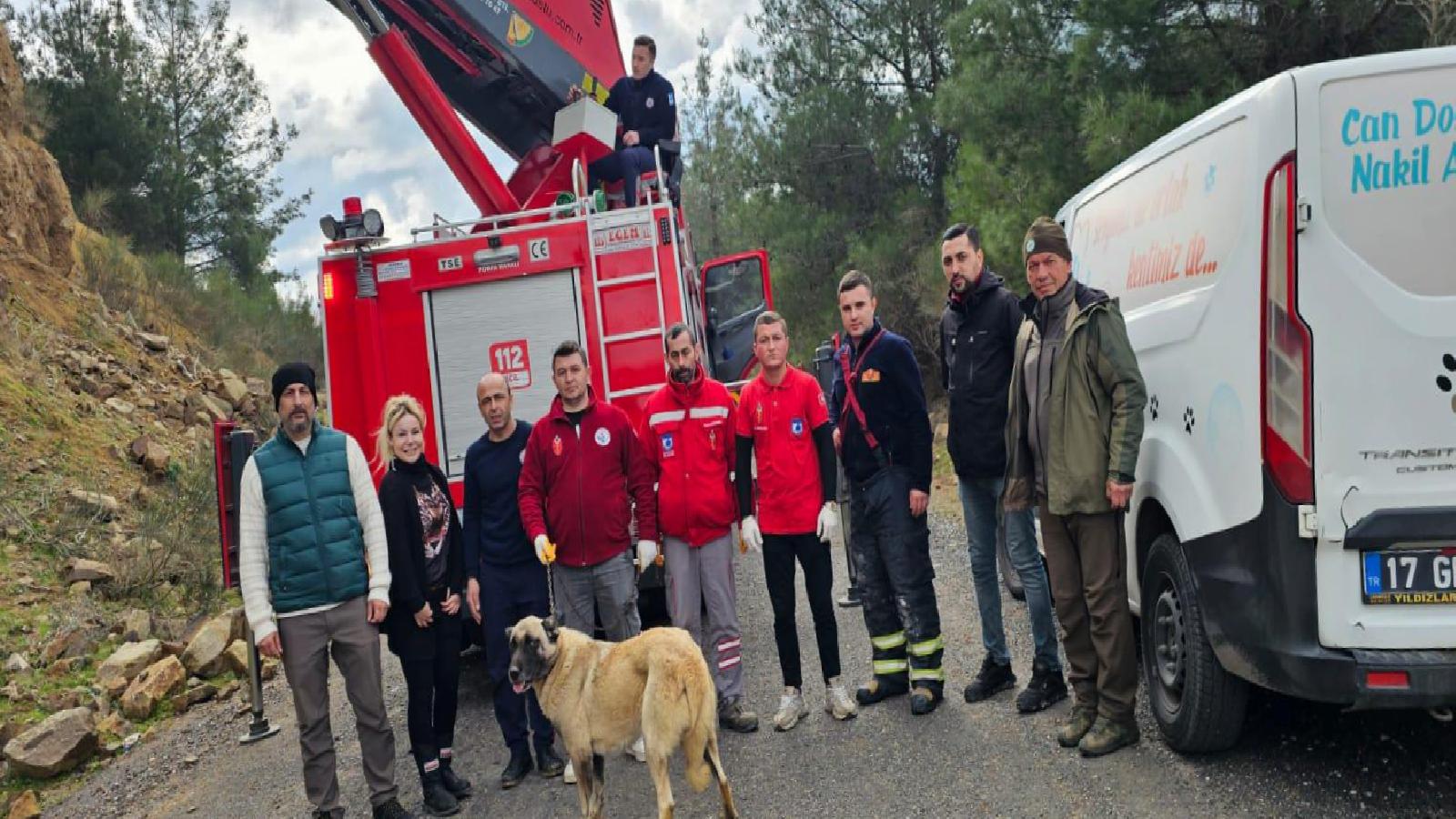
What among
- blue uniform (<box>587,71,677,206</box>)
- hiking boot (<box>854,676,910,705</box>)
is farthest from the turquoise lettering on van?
blue uniform (<box>587,71,677,206</box>)

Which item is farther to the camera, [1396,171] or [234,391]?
[234,391]

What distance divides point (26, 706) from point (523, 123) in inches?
219

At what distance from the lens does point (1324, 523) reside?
10.2 feet

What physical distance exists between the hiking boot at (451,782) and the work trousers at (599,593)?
831mm

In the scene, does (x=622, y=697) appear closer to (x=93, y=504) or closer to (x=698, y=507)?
(x=698, y=507)

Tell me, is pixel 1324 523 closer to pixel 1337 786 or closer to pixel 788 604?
pixel 1337 786

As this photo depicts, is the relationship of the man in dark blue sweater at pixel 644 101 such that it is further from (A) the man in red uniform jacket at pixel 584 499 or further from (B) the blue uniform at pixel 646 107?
(A) the man in red uniform jacket at pixel 584 499

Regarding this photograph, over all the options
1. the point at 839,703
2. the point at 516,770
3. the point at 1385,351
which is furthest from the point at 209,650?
the point at 1385,351

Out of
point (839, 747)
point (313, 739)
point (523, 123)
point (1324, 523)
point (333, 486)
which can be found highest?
point (523, 123)

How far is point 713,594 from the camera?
17.0ft

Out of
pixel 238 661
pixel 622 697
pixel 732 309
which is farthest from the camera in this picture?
pixel 732 309

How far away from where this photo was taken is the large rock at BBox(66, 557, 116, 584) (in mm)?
8391

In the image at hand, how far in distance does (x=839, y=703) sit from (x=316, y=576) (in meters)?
2.55

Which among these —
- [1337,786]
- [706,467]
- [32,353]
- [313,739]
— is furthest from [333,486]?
[32,353]
